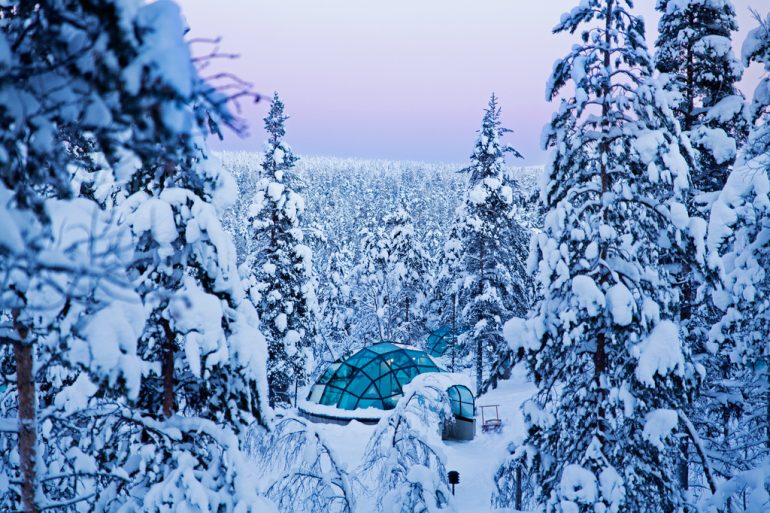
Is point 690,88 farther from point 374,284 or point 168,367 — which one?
point 374,284

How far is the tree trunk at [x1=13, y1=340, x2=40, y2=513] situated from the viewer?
146 inches

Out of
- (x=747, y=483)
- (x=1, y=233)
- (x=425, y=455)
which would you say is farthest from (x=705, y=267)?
(x=1, y=233)

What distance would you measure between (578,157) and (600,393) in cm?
385

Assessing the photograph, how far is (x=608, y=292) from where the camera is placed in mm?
7586

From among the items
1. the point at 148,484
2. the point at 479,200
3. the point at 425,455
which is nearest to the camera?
the point at 148,484

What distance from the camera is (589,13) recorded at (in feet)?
26.1

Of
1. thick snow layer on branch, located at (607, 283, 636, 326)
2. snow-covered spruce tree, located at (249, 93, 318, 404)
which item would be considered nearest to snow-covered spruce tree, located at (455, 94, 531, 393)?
snow-covered spruce tree, located at (249, 93, 318, 404)

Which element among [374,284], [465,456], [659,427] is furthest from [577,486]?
[374,284]

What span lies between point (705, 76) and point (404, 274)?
22.1m

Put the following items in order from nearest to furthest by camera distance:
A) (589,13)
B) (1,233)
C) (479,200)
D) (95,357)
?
1. (1,233)
2. (95,357)
3. (589,13)
4. (479,200)

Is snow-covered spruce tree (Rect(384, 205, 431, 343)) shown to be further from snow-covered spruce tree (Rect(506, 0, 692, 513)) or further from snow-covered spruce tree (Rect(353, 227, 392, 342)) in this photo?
snow-covered spruce tree (Rect(506, 0, 692, 513))

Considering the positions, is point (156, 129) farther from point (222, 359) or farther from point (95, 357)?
point (222, 359)

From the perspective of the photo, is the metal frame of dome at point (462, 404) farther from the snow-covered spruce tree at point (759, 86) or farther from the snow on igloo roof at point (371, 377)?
the snow-covered spruce tree at point (759, 86)


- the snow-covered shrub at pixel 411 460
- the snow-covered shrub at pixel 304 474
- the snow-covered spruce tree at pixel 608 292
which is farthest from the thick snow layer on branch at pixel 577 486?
the snow-covered shrub at pixel 304 474
